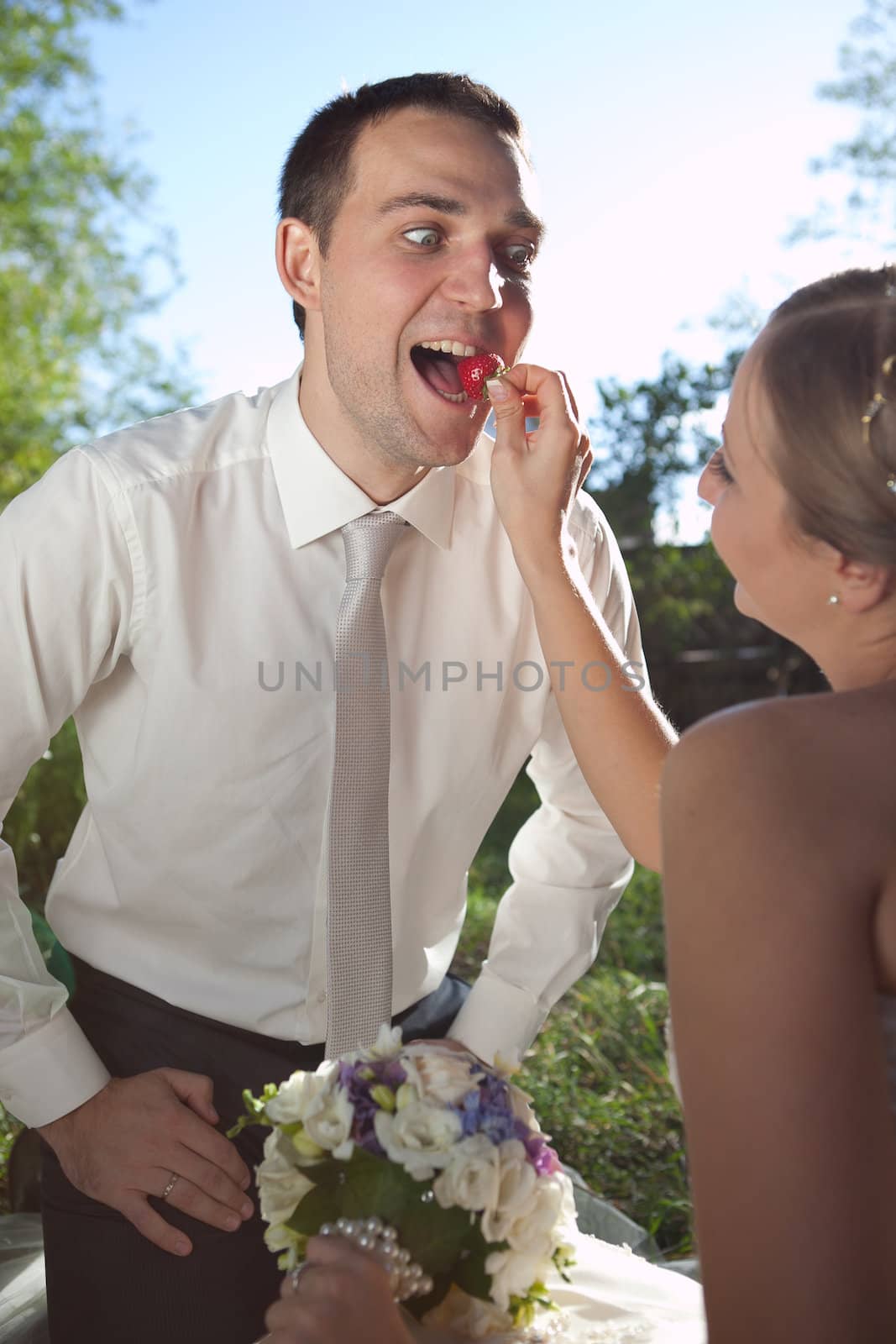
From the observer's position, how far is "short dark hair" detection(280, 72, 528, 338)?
241 centimetres

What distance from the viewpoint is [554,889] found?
274cm

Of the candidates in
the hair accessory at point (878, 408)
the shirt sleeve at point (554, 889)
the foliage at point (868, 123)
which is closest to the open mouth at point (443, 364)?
the shirt sleeve at point (554, 889)

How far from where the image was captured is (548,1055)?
439 centimetres

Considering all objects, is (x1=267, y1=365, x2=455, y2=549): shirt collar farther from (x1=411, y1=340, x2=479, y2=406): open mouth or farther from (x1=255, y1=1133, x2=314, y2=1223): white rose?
(x1=255, y1=1133, x2=314, y2=1223): white rose

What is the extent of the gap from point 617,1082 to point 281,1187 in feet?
9.84

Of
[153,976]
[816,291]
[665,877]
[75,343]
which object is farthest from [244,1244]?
[75,343]

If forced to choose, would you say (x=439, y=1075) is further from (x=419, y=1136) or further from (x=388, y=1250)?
(x=388, y=1250)

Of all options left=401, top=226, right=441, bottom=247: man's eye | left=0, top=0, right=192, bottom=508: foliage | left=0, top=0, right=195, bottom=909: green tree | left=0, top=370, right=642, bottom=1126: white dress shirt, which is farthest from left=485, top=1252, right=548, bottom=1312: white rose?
left=0, top=0, right=192, bottom=508: foliage

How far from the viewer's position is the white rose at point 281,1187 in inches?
56.3

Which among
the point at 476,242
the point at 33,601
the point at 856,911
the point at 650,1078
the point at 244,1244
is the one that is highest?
the point at 476,242

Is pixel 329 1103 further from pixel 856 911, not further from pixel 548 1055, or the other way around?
pixel 548 1055

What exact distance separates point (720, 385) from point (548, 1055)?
176 inches

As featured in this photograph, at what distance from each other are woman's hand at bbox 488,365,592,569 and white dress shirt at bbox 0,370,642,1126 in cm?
39

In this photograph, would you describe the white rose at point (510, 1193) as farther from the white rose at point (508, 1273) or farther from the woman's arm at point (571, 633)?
the woman's arm at point (571, 633)
